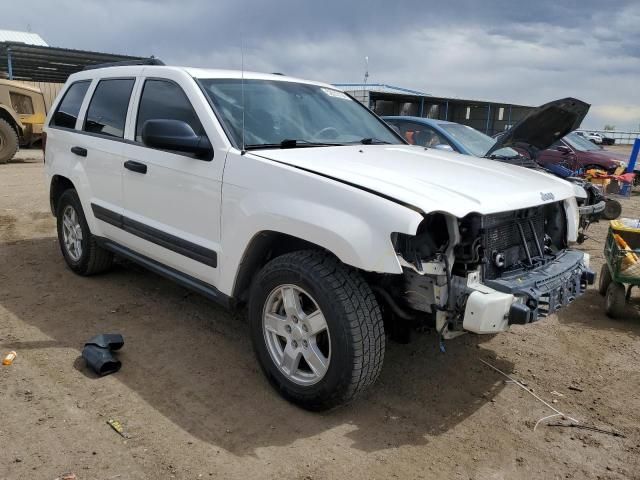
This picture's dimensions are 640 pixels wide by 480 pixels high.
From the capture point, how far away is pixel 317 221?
286 centimetres

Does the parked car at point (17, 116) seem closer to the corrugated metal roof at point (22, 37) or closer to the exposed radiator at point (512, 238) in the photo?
the exposed radiator at point (512, 238)

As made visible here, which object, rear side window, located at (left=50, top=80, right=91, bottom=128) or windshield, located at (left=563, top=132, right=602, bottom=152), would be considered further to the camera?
windshield, located at (left=563, top=132, right=602, bottom=152)

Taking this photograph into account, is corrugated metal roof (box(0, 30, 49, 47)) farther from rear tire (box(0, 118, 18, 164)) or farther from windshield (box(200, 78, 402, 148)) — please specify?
windshield (box(200, 78, 402, 148))

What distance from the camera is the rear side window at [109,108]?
14.6 ft

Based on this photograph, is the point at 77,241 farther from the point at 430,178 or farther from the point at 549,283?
the point at 549,283

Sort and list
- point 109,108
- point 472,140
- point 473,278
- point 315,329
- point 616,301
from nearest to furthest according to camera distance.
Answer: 1. point 473,278
2. point 315,329
3. point 109,108
4. point 616,301
5. point 472,140

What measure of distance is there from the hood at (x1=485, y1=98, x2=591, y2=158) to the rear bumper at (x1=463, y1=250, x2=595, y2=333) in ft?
8.84

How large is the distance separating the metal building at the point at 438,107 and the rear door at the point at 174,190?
17604mm

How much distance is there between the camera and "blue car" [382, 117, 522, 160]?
8391 mm

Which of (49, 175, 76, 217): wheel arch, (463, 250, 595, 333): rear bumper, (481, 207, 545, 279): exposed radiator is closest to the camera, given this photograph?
(463, 250, 595, 333): rear bumper

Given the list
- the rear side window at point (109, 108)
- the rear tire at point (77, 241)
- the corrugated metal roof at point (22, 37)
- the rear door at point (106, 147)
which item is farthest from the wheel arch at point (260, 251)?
the corrugated metal roof at point (22, 37)

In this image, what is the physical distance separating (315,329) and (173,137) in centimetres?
145

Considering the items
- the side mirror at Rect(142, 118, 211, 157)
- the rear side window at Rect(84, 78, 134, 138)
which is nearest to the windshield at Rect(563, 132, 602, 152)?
the rear side window at Rect(84, 78, 134, 138)

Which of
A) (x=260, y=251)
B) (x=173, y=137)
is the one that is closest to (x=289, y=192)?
(x=260, y=251)
